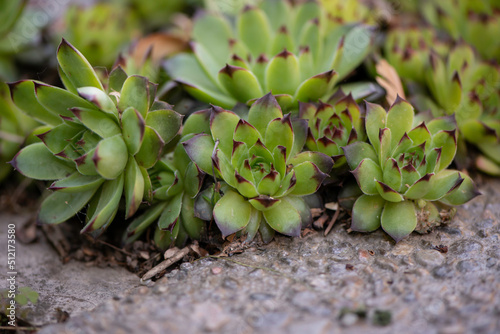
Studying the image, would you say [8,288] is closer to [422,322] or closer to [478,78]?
[422,322]

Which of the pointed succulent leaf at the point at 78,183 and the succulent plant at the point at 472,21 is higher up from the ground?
the succulent plant at the point at 472,21

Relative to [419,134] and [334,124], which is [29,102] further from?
[419,134]

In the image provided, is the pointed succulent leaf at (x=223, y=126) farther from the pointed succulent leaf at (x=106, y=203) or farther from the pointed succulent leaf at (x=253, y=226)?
the pointed succulent leaf at (x=106, y=203)

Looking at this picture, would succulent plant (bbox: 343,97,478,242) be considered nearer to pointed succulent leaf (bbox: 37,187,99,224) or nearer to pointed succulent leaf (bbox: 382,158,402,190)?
pointed succulent leaf (bbox: 382,158,402,190)

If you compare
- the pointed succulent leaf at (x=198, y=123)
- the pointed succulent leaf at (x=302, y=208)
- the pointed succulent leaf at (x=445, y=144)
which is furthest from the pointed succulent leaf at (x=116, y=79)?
the pointed succulent leaf at (x=445, y=144)

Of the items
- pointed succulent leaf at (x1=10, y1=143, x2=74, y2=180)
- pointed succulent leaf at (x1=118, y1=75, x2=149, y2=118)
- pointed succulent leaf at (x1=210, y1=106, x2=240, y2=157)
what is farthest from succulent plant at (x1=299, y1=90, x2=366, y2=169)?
pointed succulent leaf at (x1=10, y1=143, x2=74, y2=180)

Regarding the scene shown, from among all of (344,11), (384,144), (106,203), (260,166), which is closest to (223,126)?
(260,166)
